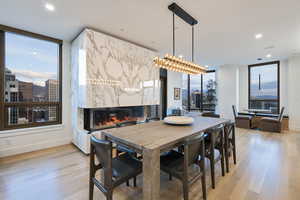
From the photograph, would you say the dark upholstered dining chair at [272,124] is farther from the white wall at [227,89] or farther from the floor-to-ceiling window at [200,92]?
the floor-to-ceiling window at [200,92]

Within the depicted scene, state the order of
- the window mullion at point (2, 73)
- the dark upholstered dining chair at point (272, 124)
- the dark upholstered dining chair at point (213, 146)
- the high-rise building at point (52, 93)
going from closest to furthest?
the dark upholstered dining chair at point (213, 146)
the window mullion at point (2, 73)
the high-rise building at point (52, 93)
the dark upholstered dining chair at point (272, 124)

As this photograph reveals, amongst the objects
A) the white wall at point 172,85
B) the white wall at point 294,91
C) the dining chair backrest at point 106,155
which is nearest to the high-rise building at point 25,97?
the dining chair backrest at point 106,155

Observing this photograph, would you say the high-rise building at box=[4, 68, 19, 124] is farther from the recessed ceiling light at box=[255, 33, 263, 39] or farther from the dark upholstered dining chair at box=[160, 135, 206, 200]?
the recessed ceiling light at box=[255, 33, 263, 39]

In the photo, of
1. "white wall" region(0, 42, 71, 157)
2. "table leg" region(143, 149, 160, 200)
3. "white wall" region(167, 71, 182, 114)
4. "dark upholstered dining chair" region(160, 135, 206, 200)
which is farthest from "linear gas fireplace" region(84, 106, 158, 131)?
"white wall" region(167, 71, 182, 114)

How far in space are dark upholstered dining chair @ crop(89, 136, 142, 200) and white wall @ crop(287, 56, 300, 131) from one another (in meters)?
6.59

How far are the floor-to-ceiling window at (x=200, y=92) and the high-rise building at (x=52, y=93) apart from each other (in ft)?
20.4

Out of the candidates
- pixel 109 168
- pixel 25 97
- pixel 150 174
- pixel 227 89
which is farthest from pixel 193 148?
pixel 227 89

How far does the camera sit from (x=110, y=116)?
3.80 m

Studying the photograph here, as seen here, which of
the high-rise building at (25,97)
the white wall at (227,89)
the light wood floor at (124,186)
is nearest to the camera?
the light wood floor at (124,186)

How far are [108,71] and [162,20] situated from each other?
165 cm

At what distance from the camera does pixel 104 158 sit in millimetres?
1434

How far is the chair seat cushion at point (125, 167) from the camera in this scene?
60.3 inches

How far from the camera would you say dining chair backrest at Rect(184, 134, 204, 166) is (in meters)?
1.55

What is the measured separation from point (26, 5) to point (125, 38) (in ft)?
6.51
